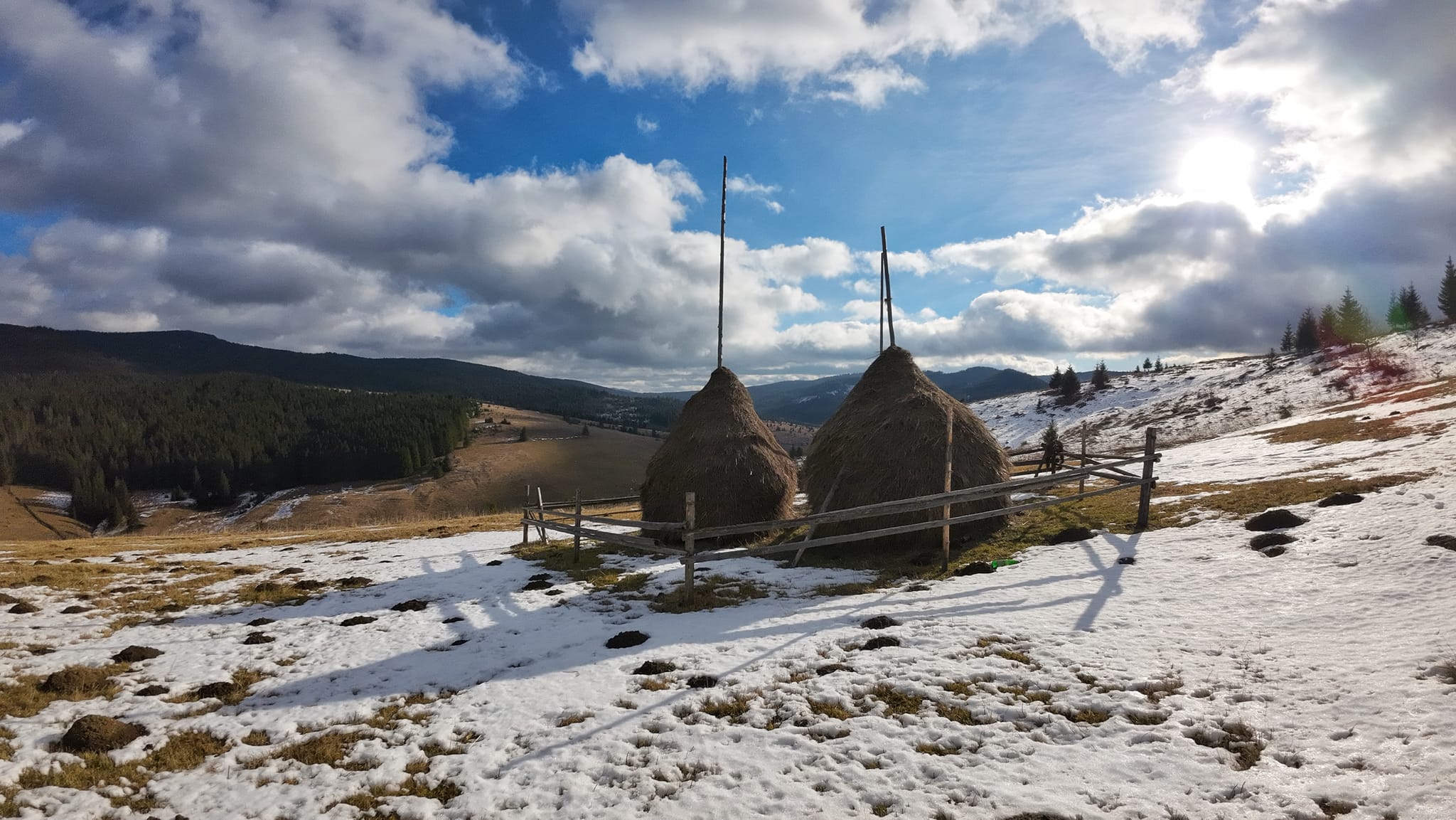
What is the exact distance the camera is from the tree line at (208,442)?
385 feet

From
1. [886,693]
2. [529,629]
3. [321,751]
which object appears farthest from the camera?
[529,629]

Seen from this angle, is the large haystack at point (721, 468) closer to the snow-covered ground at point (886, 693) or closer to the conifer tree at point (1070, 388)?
the snow-covered ground at point (886, 693)

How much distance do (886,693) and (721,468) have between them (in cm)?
1100

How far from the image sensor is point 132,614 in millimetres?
12758

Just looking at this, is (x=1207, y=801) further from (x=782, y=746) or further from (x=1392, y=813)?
(x=782, y=746)

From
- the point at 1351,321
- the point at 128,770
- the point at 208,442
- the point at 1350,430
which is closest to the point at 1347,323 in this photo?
the point at 1351,321

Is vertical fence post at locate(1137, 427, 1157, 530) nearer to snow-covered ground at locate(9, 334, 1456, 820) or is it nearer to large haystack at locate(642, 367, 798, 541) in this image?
snow-covered ground at locate(9, 334, 1456, 820)

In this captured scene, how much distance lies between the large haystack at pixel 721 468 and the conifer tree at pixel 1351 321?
3955 inches

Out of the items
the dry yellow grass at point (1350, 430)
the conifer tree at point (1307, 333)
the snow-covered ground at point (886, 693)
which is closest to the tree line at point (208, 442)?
the snow-covered ground at point (886, 693)

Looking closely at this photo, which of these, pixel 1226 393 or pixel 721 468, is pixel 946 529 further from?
pixel 1226 393

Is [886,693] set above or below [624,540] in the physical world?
below

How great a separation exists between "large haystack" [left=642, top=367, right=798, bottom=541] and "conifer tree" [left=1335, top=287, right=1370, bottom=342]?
10046cm

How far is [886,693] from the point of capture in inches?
292

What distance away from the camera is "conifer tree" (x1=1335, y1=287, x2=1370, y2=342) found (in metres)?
76.6
